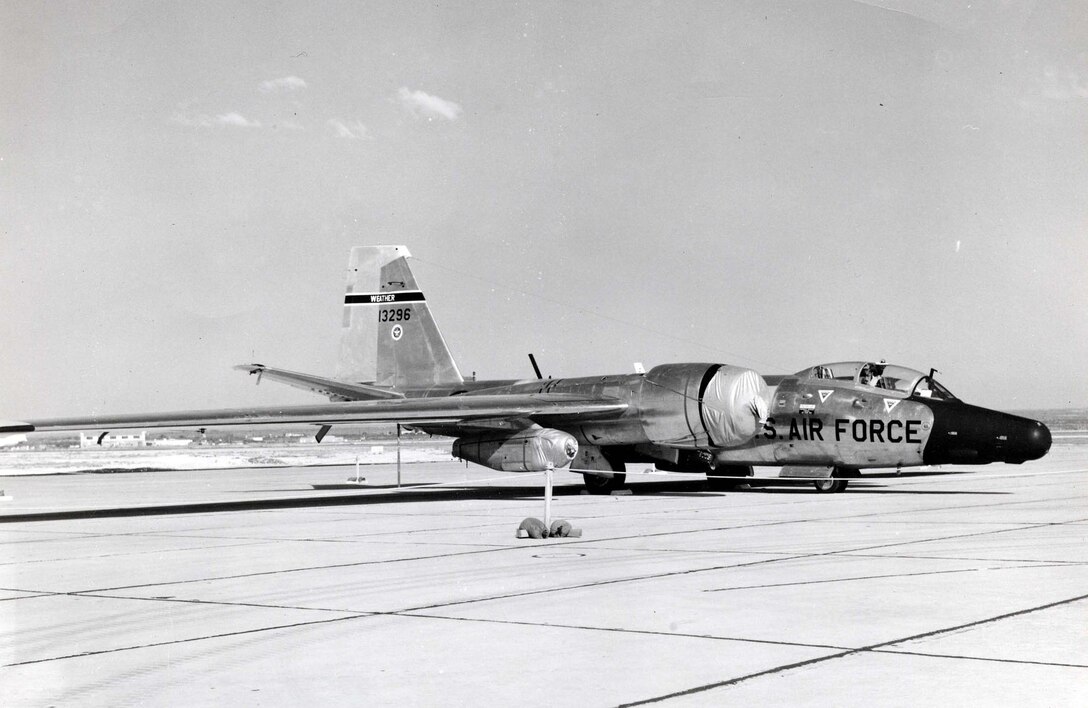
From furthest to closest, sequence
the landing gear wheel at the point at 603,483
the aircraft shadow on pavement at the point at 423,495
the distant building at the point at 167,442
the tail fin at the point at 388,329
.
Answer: the distant building at the point at 167,442, the tail fin at the point at 388,329, the landing gear wheel at the point at 603,483, the aircraft shadow on pavement at the point at 423,495

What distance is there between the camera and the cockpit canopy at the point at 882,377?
59.9ft

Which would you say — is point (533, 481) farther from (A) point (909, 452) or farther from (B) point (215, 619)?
(B) point (215, 619)

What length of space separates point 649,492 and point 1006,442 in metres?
6.28

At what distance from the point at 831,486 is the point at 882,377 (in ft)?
7.49

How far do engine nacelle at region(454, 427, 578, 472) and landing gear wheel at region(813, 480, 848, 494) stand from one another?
14.6ft

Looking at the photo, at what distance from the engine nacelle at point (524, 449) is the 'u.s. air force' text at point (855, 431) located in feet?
11.6

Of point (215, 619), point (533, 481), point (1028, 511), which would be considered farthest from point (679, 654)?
point (533, 481)

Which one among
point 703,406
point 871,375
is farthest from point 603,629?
point 871,375

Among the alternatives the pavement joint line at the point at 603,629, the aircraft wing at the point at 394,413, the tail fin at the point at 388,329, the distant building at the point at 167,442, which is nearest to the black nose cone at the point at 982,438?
the aircraft wing at the point at 394,413

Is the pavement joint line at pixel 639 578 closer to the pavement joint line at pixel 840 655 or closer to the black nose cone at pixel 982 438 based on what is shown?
the pavement joint line at pixel 840 655

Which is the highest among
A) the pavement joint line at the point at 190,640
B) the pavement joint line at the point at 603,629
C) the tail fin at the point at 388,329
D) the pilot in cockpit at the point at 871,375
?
the tail fin at the point at 388,329

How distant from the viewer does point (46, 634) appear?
6660 mm

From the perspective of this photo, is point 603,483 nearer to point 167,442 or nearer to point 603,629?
point 603,629

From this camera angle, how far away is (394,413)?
706 inches
